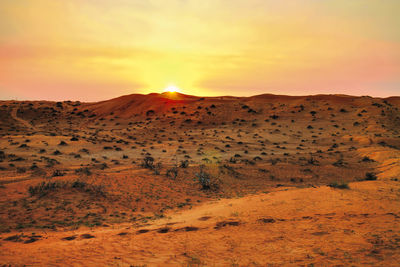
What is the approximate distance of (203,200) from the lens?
630 inches

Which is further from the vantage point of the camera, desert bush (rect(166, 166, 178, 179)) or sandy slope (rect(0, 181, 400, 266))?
desert bush (rect(166, 166, 178, 179))

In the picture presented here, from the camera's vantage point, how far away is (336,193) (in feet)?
39.5

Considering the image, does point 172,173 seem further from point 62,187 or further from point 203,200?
point 62,187

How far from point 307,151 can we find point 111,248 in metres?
29.3

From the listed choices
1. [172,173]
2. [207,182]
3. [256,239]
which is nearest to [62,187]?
[172,173]

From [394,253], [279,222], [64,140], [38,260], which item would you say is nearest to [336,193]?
[279,222]

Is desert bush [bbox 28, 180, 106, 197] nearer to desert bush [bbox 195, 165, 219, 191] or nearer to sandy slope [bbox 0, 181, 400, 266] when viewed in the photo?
sandy slope [bbox 0, 181, 400, 266]

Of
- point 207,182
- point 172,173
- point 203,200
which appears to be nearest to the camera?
point 203,200

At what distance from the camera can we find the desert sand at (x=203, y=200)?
24.4 feet

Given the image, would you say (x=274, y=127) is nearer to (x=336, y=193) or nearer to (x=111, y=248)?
(x=336, y=193)

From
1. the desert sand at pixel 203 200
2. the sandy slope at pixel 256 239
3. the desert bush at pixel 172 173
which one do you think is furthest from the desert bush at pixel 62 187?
the desert bush at pixel 172 173

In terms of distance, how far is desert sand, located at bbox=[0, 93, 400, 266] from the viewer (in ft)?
24.4

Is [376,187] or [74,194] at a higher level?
[376,187]

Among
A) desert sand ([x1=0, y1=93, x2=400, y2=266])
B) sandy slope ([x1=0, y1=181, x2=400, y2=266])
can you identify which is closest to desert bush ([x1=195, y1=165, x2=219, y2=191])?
desert sand ([x1=0, y1=93, x2=400, y2=266])
